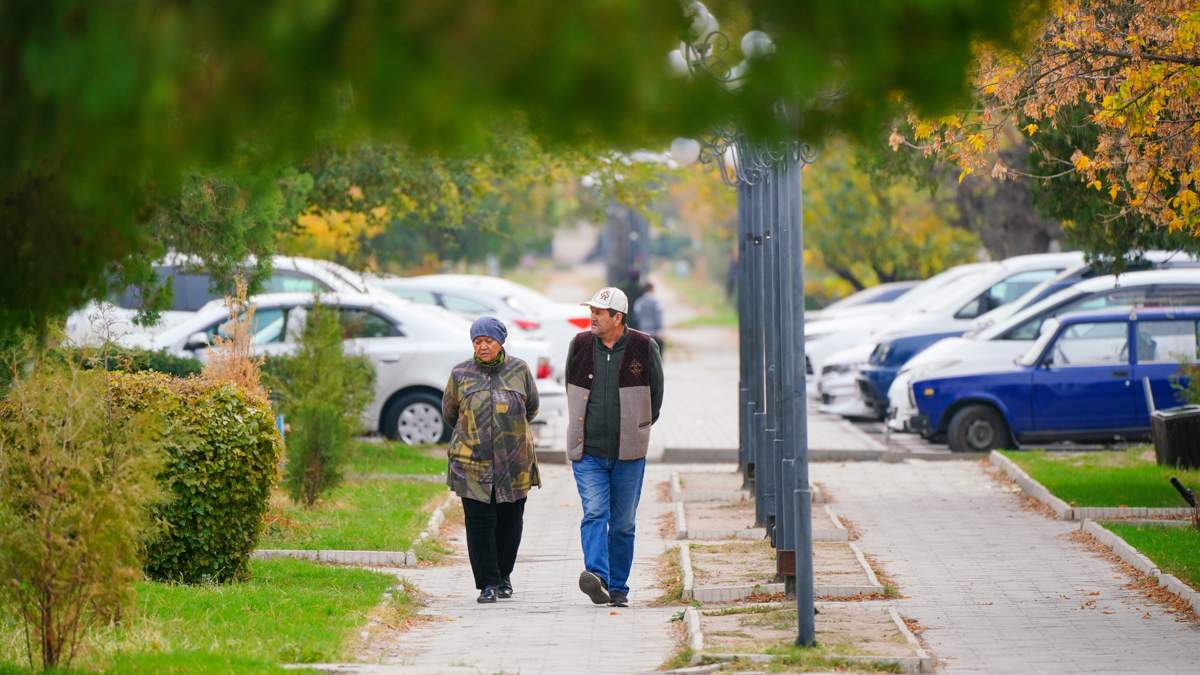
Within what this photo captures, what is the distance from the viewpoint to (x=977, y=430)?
1909cm

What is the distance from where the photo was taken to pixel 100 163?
12.6ft

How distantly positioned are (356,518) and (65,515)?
19.6ft

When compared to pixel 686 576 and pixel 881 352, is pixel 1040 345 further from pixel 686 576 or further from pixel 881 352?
pixel 686 576

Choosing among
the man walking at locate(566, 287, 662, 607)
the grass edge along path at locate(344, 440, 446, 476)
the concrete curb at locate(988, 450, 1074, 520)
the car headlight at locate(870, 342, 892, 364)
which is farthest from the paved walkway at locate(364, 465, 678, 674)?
the car headlight at locate(870, 342, 892, 364)

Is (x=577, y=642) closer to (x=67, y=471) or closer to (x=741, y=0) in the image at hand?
(x=67, y=471)

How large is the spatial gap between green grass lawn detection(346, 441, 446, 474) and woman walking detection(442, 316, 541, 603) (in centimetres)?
567

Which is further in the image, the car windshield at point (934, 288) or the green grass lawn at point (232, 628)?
the car windshield at point (934, 288)

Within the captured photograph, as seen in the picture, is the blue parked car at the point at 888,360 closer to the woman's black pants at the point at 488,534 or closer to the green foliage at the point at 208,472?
the woman's black pants at the point at 488,534

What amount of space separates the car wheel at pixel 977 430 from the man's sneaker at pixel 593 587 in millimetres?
9653

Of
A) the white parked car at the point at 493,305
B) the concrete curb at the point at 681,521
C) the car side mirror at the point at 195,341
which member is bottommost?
the concrete curb at the point at 681,521

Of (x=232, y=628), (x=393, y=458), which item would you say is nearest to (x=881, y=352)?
(x=393, y=458)

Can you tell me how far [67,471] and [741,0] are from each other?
4.73 metres

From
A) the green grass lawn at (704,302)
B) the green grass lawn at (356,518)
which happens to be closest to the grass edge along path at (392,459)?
the green grass lawn at (356,518)

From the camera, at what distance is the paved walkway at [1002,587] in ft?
27.9
